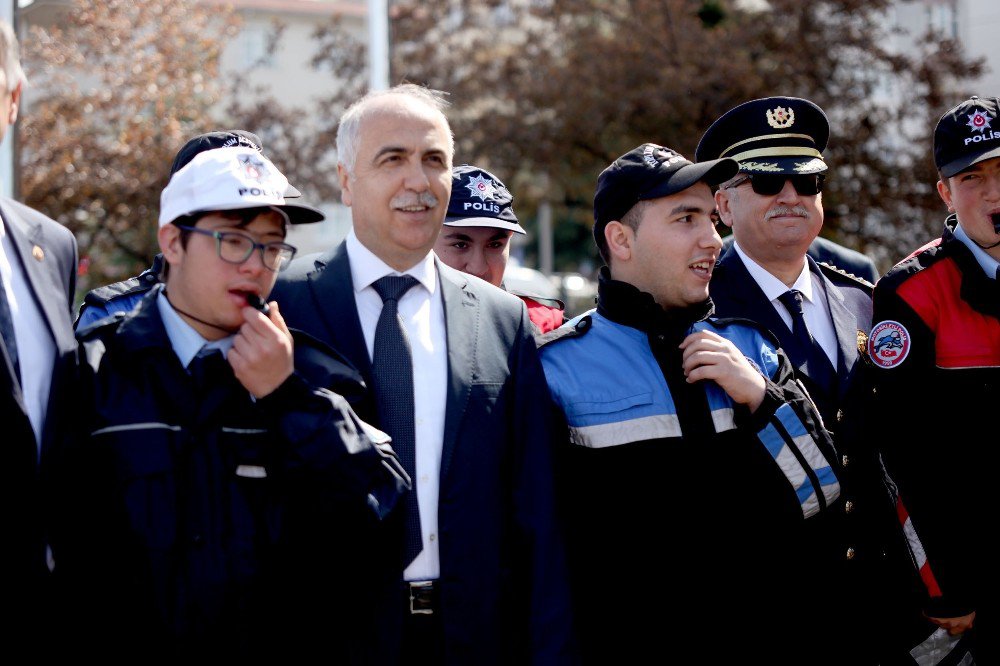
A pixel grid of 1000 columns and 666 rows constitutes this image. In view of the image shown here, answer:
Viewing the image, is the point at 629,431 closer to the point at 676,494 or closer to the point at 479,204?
the point at 676,494

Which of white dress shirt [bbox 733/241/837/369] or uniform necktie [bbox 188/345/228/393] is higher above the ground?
white dress shirt [bbox 733/241/837/369]

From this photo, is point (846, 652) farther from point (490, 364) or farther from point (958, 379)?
point (490, 364)

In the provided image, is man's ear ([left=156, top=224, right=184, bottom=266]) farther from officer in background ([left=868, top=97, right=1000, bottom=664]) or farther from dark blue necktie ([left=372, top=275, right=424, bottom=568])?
officer in background ([left=868, top=97, right=1000, bottom=664])

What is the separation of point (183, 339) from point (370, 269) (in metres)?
0.59

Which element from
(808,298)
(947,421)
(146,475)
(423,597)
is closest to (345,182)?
(146,475)

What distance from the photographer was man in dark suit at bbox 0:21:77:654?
2465 mm

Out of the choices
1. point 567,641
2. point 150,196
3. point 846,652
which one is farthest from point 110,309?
point 150,196

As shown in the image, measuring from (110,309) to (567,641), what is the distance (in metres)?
2.50

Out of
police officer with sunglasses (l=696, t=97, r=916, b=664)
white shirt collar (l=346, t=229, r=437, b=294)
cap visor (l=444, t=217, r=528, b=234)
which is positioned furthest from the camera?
cap visor (l=444, t=217, r=528, b=234)

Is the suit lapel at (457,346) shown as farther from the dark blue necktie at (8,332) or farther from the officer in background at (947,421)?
the officer in background at (947,421)

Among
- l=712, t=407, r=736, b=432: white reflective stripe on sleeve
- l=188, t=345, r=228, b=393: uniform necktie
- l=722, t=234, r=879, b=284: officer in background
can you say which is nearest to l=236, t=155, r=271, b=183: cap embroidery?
l=188, t=345, r=228, b=393: uniform necktie

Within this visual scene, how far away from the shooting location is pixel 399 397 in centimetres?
295

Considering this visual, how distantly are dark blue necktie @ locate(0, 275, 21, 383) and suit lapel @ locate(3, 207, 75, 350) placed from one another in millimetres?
99

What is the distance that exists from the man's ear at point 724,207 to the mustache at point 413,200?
1540mm
